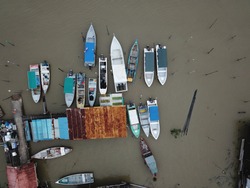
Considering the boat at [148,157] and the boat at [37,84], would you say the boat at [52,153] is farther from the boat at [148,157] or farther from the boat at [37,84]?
the boat at [148,157]

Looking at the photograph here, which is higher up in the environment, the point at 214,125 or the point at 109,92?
the point at 109,92

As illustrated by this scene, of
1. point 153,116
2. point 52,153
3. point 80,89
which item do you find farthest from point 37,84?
point 153,116

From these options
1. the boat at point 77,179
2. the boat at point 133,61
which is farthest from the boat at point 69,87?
the boat at point 77,179

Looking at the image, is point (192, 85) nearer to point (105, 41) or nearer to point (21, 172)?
point (105, 41)

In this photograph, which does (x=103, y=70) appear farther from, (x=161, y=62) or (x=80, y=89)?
(x=161, y=62)

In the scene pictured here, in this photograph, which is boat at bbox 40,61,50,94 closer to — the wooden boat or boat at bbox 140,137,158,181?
the wooden boat

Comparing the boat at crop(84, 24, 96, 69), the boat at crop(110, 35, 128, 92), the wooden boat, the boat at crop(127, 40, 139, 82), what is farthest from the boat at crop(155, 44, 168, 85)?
the wooden boat

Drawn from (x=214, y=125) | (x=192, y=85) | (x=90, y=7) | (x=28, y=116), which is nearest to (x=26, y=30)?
(x=90, y=7)

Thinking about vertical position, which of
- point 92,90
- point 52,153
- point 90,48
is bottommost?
point 52,153
